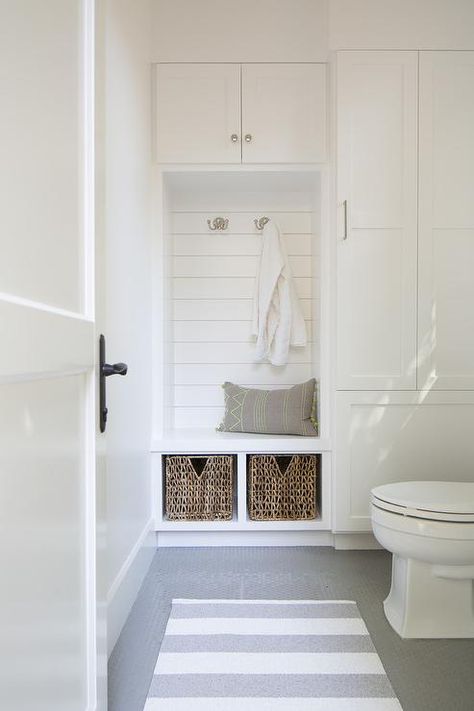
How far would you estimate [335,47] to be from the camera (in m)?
2.43

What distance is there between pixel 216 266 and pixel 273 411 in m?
0.88

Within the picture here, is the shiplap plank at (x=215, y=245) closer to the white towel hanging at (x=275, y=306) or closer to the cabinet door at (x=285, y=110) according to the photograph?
the white towel hanging at (x=275, y=306)

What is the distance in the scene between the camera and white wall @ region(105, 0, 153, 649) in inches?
68.3

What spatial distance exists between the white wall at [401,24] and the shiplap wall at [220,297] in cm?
80

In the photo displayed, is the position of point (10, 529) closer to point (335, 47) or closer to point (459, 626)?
point (459, 626)

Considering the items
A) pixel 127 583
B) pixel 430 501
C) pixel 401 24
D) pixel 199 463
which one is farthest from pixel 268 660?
pixel 401 24

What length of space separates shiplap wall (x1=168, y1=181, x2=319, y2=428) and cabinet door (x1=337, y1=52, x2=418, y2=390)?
539 millimetres

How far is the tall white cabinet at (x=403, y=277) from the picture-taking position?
2445 millimetres

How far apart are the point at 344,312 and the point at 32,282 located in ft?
6.11

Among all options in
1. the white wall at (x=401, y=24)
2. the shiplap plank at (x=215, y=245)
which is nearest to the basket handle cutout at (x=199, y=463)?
the shiplap plank at (x=215, y=245)

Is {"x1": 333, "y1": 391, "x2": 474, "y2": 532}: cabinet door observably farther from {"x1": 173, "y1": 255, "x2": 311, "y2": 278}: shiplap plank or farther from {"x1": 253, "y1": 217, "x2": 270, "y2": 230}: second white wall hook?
{"x1": 253, "y1": 217, "x2": 270, "y2": 230}: second white wall hook

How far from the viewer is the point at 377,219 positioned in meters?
2.45

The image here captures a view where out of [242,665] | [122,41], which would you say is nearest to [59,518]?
[242,665]

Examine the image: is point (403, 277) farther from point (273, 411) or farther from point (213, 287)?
point (213, 287)
